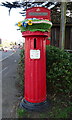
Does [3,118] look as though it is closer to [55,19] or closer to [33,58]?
[33,58]

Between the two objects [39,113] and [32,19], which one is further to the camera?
[39,113]

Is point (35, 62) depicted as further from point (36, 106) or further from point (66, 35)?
point (66, 35)

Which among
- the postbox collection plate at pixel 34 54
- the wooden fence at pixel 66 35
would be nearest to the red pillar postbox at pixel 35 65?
the postbox collection plate at pixel 34 54

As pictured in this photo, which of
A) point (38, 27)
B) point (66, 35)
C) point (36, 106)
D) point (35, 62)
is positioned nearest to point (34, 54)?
point (35, 62)

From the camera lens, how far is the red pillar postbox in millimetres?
2100

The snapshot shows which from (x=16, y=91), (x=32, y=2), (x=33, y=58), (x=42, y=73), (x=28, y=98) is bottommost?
(x=16, y=91)

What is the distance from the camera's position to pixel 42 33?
207 cm

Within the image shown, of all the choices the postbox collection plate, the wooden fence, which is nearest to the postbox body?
the postbox collection plate

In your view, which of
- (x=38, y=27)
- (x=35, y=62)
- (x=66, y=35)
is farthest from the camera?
(x=66, y=35)

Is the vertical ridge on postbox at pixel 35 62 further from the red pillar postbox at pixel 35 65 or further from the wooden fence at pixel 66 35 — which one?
the wooden fence at pixel 66 35

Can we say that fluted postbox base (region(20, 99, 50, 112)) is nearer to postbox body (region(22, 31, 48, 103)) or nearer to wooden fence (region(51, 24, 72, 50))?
postbox body (region(22, 31, 48, 103))

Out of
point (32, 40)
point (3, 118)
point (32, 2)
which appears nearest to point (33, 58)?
point (32, 40)

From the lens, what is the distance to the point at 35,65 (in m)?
2.17

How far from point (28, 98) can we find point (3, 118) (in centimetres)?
59
